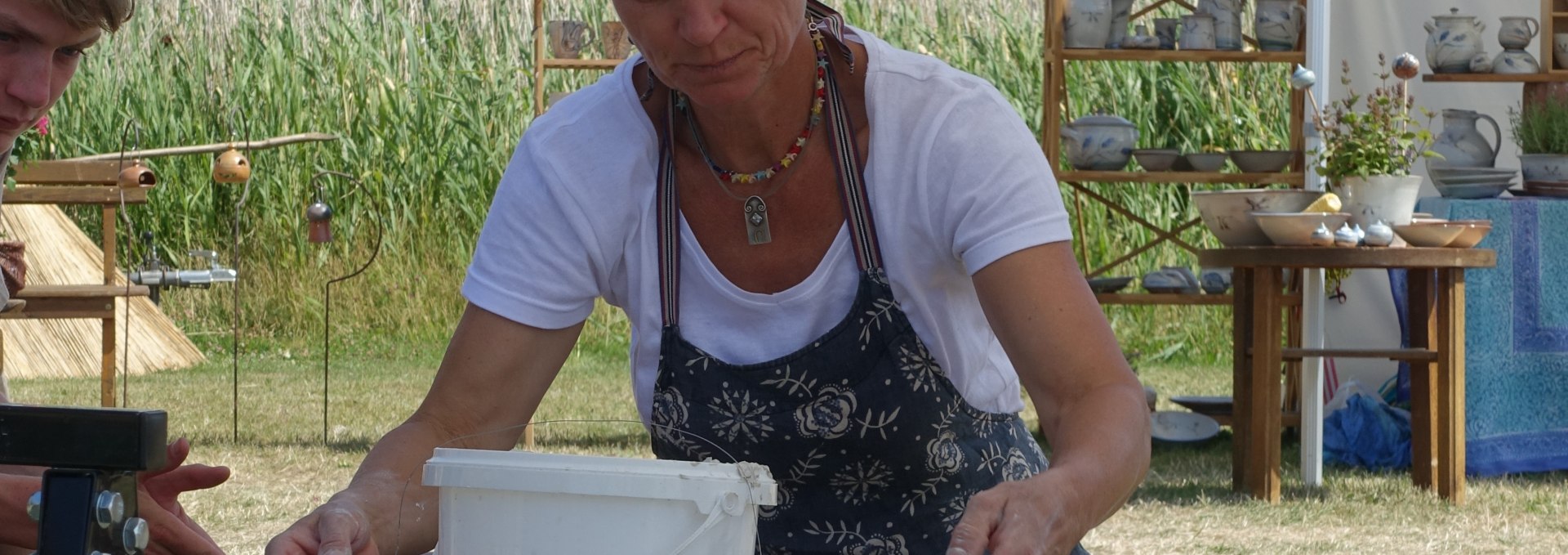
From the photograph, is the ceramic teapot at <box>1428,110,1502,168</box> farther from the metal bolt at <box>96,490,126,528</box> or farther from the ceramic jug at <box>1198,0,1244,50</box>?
the metal bolt at <box>96,490,126,528</box>

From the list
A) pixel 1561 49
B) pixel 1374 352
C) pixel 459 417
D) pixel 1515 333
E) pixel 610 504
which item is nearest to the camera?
pixel 610 504

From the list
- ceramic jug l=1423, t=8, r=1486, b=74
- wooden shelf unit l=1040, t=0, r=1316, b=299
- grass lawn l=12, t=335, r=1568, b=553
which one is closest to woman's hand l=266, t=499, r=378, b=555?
grass lawn l=12, t=335, r=1568, b=553

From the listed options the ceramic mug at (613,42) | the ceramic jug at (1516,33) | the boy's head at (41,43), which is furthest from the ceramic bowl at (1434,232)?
the boy's head at (41,43)

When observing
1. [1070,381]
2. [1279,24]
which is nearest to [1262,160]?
[1279,24]

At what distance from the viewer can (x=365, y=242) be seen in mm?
7777

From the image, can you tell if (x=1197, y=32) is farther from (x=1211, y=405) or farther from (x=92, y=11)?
(x=92, y=11)

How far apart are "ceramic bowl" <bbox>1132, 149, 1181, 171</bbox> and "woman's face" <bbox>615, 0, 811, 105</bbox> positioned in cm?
376

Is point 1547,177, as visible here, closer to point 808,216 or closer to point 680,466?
point 808,216

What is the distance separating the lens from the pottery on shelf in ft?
15.7

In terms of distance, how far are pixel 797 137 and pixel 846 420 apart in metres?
0.26

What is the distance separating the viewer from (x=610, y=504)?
0.93m

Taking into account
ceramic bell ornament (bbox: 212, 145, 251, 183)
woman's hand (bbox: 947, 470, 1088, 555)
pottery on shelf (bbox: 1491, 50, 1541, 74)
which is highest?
pottery on shelf (bbox: 1491, 50, 1541, 74)

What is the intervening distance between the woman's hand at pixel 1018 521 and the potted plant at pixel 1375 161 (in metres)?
3.38

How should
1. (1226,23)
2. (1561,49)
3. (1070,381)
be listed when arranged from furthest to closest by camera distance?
(1226,23) → (1561,49) → (1070,381)
